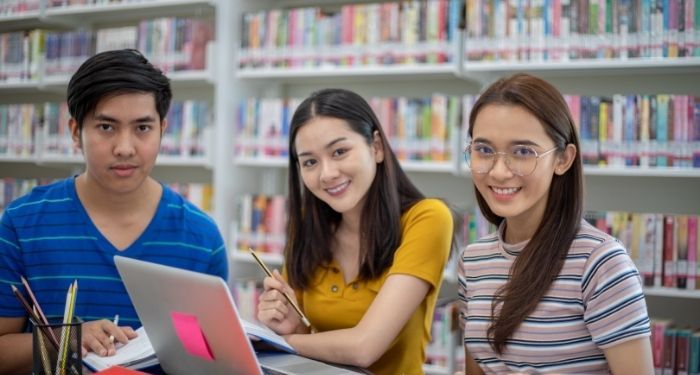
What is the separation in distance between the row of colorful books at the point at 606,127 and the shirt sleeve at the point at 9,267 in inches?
62.0

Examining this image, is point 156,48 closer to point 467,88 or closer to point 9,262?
point 467,88

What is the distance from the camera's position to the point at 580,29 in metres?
2.74

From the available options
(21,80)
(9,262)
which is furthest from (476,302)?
(21,80)

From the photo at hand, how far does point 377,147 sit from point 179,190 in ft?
6.62

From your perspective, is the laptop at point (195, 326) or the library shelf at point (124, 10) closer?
the laptop at point (195, 326)

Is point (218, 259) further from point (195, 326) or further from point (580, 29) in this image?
point (580, 29)

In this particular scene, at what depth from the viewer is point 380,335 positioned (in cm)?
156

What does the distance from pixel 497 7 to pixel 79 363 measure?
7.08 ft

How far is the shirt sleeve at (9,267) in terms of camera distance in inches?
59.6

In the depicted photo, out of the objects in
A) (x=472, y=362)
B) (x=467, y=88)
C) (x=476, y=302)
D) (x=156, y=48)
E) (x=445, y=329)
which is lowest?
(x=445, y=329)

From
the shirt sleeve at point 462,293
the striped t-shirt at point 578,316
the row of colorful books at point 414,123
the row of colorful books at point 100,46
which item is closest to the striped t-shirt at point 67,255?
the shirt sleeve at point 462,293

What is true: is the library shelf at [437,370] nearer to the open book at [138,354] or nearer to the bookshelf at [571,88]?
the bookshelf at [571,88]

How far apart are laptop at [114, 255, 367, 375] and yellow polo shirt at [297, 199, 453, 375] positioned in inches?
17.0

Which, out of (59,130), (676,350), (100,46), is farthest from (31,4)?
(676,350)
